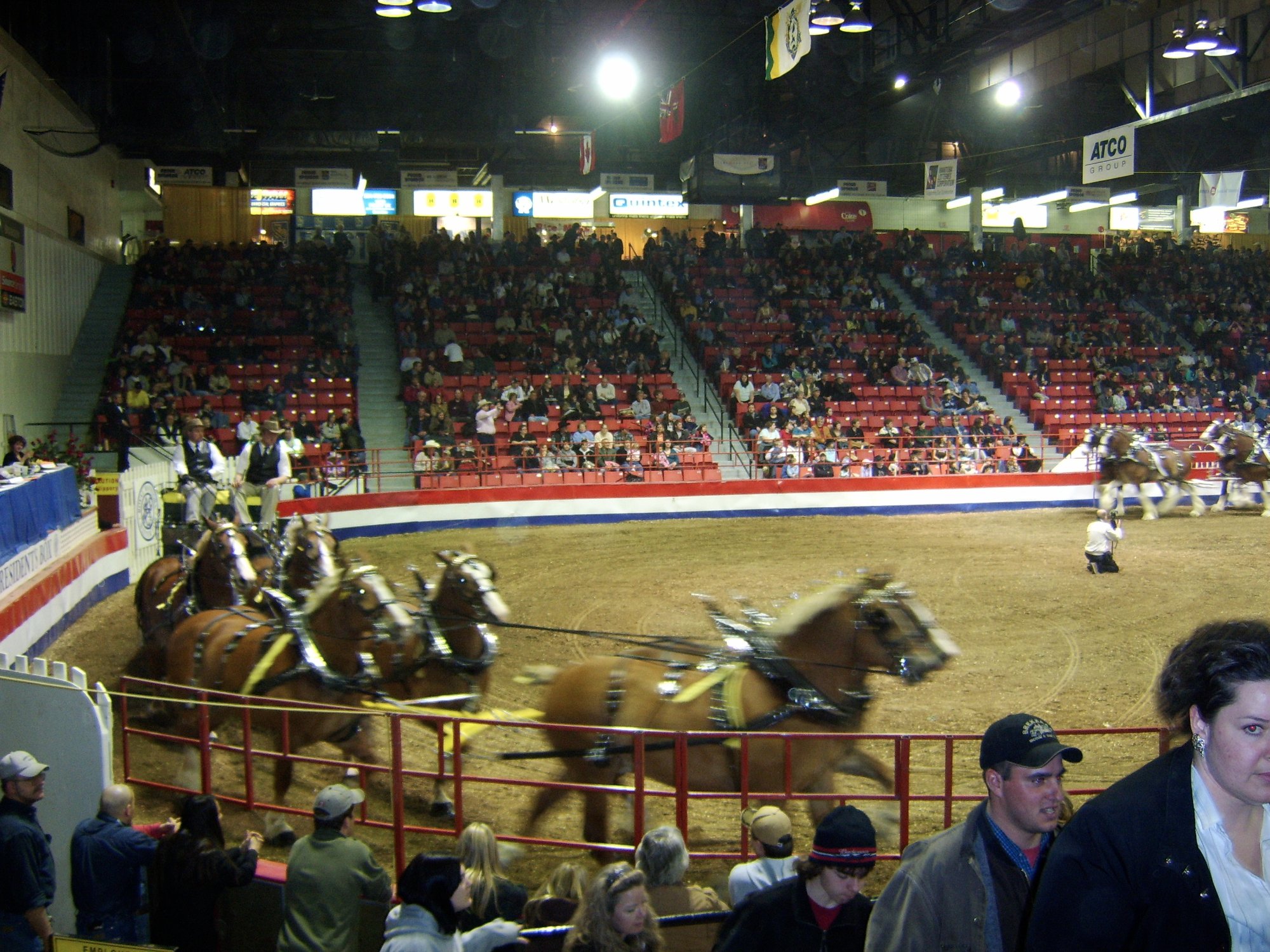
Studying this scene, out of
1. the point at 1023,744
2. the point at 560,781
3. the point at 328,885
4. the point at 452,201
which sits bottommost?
the point at 560,781

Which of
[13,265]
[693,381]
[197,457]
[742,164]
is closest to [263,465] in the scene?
[197,457]

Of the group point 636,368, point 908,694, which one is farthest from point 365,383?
point 908,694

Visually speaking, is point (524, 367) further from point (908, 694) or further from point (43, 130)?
point (908, 694)

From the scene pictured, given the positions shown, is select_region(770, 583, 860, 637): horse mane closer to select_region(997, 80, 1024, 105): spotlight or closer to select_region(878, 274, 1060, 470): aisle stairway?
select_region(878, 274, 1060, 470): aisle stairway

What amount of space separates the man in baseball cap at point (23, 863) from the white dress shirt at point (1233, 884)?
181 inches

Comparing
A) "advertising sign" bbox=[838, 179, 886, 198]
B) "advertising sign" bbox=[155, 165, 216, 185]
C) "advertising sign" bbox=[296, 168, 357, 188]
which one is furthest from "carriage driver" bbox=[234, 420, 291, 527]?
"advertising sign" bbox=[838, 179, 886, 198]

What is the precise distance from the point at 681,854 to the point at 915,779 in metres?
4.27

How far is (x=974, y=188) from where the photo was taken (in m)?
35.3

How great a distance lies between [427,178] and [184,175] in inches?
245

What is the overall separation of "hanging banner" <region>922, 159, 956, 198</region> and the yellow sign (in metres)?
25.5

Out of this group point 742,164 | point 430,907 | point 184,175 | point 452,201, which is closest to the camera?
point 430,907

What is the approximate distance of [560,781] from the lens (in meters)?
6.65

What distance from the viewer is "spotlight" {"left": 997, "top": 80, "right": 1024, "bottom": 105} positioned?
24078 mm

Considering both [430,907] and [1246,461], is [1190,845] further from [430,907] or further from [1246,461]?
[1246,461]
